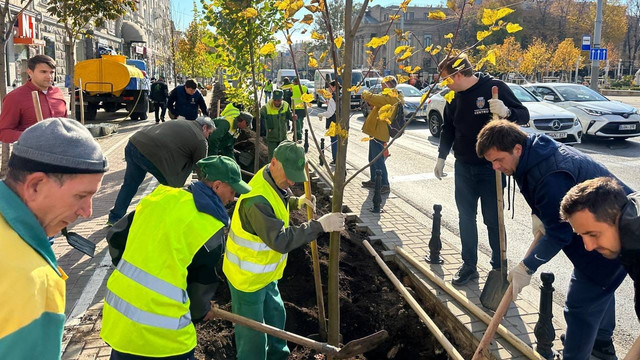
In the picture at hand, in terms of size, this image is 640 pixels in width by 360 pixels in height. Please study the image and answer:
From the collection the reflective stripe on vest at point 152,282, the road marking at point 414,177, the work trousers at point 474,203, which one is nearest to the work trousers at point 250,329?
the reflective stripe on vest at point 152,282

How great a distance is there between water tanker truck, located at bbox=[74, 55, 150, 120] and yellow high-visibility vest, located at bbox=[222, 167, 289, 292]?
1628 cm

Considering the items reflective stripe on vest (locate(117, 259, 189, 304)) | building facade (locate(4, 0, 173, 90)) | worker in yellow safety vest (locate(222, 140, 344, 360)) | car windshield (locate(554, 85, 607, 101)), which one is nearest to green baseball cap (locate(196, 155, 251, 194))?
worker in yellow safety vest (locate(222, 140, 344, 360))

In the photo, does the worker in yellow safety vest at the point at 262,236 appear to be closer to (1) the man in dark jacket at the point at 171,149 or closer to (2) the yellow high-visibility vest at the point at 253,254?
(2) the yellow high-visibility vest at the point at 253,254

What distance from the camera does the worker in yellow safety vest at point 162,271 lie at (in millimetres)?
2164

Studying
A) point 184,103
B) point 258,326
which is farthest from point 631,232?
point 184,103

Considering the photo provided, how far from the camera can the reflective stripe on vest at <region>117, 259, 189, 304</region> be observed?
2.16 metres

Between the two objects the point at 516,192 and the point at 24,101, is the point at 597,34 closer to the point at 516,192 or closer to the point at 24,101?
the point at 516,192

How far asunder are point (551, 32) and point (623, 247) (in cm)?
6712

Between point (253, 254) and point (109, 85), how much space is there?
16900 millimetres

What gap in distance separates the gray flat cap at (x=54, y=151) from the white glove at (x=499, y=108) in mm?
3600

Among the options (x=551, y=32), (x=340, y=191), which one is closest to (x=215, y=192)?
(x=340, y=191)

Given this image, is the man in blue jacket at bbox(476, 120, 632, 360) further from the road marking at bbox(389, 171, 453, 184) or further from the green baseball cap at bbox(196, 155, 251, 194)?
the road marking at bbox(389, 171, 453, 184)

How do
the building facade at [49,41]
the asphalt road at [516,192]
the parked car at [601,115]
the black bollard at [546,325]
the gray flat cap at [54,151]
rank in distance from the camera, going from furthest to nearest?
1. the building facade at [49,41]
2. the parked car at [601,115]
3. the asphalt road at [516,192]
4. the black bollard at [546,325]
5. the gray flat cap at [54,151]

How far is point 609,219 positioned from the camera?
1.96 metres
